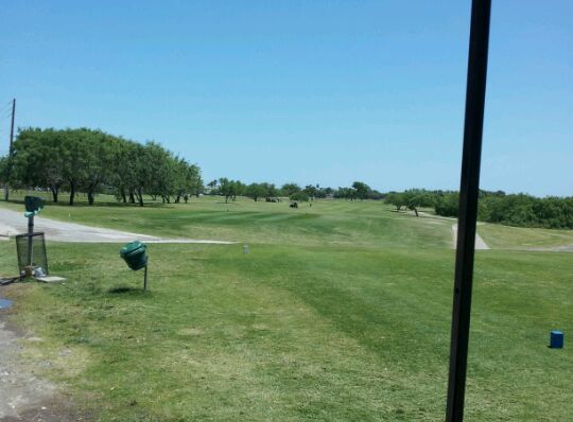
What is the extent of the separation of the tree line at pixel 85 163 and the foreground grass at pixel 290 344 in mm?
49920

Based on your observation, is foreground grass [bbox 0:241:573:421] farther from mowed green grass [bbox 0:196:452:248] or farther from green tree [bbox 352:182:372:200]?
green tree [bbox 352:182:372:200]

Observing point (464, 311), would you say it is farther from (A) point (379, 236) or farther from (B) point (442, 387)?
(A) point (379, 236)

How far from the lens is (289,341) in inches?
316

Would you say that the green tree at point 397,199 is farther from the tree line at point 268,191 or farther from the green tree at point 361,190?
the green tree at point 361,190

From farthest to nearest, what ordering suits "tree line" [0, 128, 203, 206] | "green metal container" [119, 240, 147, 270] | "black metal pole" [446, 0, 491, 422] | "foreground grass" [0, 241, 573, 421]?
"tree line" [0, 128, 203, 206] → "green metal container" [119, 240, 147, 270] → "foreground grass" [0, 241, 573, 421] → "black metal pole" [446, 0, 491, 422]

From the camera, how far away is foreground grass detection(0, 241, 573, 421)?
5.52m

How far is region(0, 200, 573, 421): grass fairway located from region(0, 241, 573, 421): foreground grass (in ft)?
0.09

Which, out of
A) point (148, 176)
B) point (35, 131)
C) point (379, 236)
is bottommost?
Answer: point (379, 236)

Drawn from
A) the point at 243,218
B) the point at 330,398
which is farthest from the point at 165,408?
the point at 243,218

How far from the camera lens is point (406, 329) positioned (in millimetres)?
8766

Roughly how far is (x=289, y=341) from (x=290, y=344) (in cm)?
18

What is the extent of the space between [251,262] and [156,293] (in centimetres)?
Result: 603

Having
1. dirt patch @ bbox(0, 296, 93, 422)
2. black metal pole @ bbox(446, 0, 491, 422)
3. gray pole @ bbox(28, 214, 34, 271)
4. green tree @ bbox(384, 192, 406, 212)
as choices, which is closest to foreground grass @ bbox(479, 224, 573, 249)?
green tree @ bbox(384, 192, 406, 212)

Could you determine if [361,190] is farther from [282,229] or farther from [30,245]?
[30,245]
